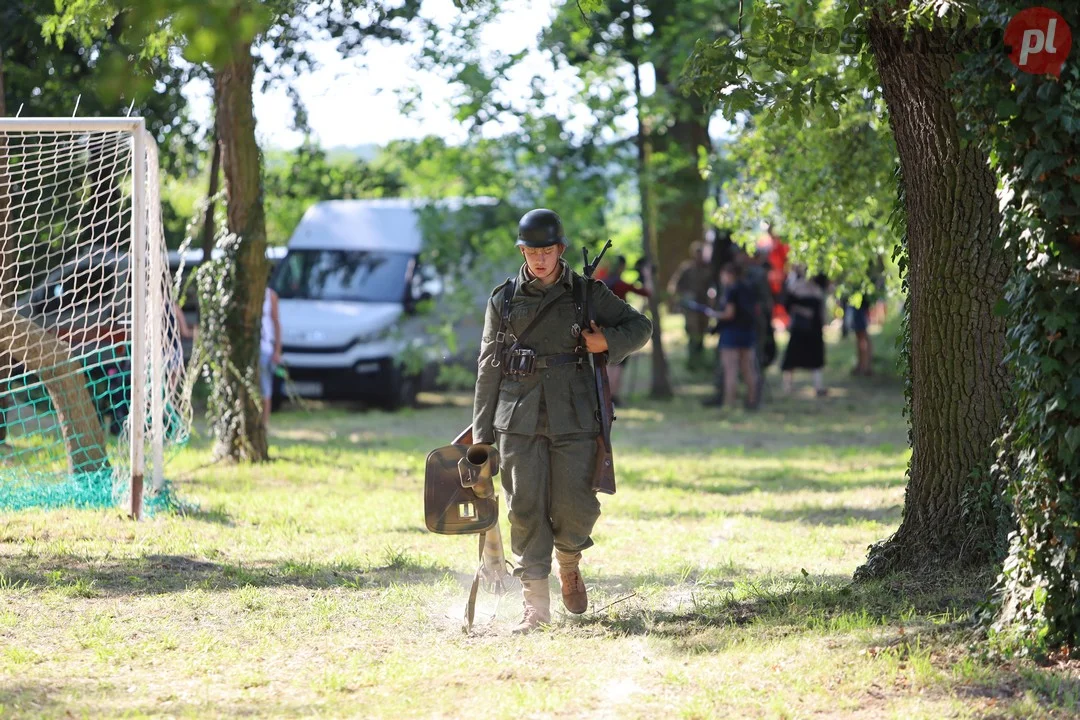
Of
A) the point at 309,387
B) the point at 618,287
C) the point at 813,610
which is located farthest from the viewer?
the point at 309,387

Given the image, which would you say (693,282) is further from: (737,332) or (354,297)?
(354,297)

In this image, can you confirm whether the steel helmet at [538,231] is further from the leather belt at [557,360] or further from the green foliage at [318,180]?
the green foliage at [318,180]

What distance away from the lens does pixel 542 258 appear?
227 inches

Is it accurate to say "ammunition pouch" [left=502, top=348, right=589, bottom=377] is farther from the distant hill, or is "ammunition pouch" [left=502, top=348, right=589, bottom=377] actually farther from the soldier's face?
the distant hill

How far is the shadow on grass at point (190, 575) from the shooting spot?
6.79 m

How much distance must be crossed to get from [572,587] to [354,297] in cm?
1141

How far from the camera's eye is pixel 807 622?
18.8 ft

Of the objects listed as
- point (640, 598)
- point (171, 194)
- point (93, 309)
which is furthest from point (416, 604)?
point (171, 194)

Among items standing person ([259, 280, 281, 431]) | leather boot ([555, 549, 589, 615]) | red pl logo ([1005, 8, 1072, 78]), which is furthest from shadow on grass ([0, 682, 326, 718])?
standing person ([259, 280, 281, 431])

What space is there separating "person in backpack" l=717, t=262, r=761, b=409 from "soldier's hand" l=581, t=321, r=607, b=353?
10.5m

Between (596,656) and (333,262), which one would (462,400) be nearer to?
(333,262)

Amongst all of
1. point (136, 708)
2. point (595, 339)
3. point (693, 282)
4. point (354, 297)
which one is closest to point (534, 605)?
point (595, 339)

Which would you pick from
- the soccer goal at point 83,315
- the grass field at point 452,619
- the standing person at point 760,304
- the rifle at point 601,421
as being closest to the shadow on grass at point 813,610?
the grass field at point 452,619

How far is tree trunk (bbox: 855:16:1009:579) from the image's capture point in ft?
19.0
